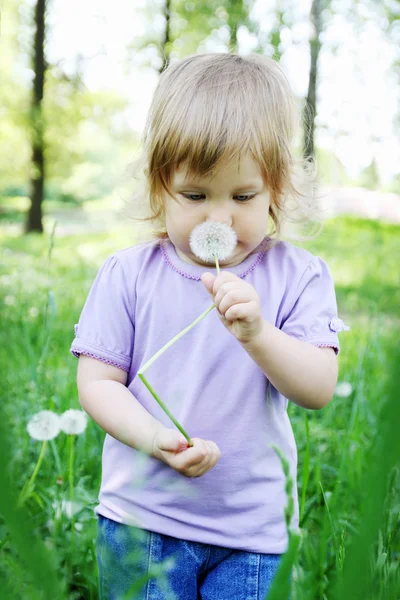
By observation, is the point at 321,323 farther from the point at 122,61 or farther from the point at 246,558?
the point at 122,61

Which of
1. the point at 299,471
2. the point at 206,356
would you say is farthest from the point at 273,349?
the point at 299,471

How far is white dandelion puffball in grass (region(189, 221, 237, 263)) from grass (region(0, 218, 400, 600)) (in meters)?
0.26

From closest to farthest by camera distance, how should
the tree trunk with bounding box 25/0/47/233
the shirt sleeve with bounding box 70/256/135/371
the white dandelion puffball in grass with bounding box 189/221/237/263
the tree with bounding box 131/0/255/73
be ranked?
the white dandelion puffball in grass with bounding box 189/221/237/263 < the shirt sleeve with bounding box 70/256/135/371 < the tree with bounding box 131/0/255/73 < the tree trunk with bounding box 25/0/47/233

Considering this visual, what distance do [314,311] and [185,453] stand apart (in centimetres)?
33

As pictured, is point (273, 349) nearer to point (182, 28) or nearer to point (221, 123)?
point (221, 123)

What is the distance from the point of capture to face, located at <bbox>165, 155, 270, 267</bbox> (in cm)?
93

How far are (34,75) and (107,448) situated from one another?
9.73m

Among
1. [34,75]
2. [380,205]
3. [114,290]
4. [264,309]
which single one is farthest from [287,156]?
[34,75]

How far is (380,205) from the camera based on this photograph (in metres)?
5.24

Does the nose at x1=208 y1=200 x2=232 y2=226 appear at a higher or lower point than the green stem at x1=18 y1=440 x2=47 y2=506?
higher

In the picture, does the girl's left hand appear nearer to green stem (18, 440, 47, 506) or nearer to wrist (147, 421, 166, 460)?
wrist (147, 421, 166, 460)

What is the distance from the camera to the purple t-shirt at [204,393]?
3.28 feet

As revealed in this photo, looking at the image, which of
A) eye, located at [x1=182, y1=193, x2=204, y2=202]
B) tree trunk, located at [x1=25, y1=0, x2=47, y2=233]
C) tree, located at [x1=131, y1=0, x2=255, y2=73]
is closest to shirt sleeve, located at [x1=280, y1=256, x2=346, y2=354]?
eye, located at [x1=182, y1=193, x2=204, y2=202]

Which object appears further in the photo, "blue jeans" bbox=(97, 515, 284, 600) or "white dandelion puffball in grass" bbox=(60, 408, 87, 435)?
"white dandelion puffball in grass" bbox=(60, 408, 87, 435)
